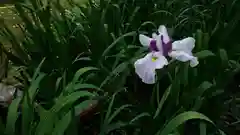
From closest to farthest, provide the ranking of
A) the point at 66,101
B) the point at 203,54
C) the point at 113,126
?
the point at 66,101, the point at 113,126, the point at 203,54

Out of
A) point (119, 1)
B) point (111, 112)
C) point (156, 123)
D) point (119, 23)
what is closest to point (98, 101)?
point (111, 112)

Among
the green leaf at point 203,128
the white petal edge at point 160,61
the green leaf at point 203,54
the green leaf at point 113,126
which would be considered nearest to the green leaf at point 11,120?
the green leaf at point 113,126

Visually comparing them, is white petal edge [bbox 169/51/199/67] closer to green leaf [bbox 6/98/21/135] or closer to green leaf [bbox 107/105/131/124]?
green leaf [bbox 107/105/131/124]

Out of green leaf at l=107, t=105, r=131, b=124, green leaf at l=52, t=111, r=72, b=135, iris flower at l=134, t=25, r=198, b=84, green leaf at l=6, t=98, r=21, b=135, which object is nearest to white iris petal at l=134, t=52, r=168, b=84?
iris flower at l=134, t=25, r=198, b=84

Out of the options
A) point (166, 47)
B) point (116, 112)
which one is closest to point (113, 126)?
point (116, 112)

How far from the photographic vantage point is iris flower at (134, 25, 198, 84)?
4.59ft

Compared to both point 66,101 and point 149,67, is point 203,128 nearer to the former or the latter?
point 149,67

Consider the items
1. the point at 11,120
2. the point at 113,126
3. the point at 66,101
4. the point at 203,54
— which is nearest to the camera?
the point at 11,120

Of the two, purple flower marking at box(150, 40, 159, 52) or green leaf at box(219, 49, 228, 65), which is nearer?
purple flower marking at box(150, 40, 159, 52)

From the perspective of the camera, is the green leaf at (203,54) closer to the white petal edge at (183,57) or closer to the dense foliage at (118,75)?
the dense foliage at (118,75)

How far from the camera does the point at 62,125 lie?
1.25m

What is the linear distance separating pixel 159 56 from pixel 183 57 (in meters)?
0.07

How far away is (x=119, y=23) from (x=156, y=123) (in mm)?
753

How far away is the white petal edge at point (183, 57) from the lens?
141 centimetres
